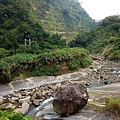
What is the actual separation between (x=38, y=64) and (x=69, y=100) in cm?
1806

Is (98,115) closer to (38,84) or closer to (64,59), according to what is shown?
(38,84)

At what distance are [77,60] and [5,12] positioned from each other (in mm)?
25280

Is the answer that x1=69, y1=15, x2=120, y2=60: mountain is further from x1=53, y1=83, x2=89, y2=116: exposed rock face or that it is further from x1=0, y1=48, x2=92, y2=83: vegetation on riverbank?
x1=53, y1=83, x2=89, y2=116: exposed rock face

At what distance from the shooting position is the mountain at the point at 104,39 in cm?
6404

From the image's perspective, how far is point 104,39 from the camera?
7500 centimetres

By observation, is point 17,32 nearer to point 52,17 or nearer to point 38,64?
point 38,64

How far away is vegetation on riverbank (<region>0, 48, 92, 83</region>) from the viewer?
94.5 feet

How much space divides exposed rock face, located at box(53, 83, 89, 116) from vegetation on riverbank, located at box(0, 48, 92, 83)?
1465 centimetres

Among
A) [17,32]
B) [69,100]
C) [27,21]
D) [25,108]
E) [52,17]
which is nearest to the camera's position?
[69,100]

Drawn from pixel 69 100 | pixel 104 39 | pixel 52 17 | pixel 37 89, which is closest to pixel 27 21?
pixel 104 39

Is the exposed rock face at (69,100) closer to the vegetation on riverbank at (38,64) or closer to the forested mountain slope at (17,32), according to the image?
the vegetation on riverbank at (38,64)

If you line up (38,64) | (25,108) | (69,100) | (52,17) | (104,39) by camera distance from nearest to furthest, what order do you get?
1. (69,100)
2. (25,108)
3. (38,64)
4. (104,39)
5. (52,17)

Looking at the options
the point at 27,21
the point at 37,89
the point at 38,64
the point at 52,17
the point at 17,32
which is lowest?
the point at 37,89

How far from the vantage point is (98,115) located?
48.4ft
